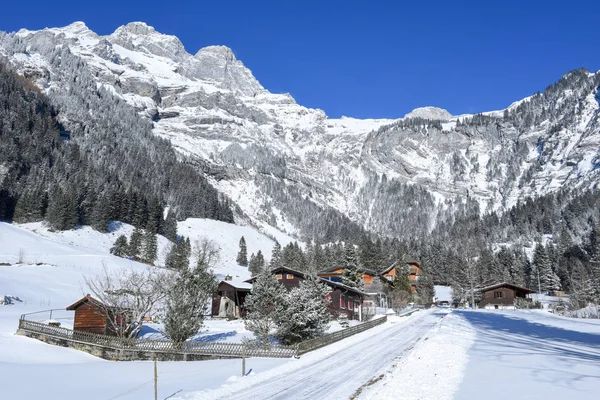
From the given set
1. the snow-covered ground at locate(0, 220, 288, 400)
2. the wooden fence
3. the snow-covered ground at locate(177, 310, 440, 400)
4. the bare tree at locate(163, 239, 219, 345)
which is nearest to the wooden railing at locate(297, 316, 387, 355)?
the wooden fence

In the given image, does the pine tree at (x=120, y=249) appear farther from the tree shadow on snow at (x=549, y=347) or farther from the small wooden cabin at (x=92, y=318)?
the tree shadow on snow at (x=549, y=347)

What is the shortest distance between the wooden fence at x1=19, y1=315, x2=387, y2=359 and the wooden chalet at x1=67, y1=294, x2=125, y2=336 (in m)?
1.53

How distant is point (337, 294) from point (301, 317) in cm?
2688

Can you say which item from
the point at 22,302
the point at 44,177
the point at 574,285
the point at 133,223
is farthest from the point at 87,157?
the point at 574,285

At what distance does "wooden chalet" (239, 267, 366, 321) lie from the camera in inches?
2242

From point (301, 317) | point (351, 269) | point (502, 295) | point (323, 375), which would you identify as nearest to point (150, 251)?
point (351, 269)

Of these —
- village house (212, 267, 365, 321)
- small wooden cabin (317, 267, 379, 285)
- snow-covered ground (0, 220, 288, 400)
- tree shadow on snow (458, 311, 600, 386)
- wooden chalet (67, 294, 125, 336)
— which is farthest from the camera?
small wooden cabin (317, 267, 379, 285)

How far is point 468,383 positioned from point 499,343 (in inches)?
522

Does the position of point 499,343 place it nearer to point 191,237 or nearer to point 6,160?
point 191,237

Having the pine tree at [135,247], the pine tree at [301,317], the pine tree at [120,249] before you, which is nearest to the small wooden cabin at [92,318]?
the pine tree at [301,317]

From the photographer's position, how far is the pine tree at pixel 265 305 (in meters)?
32.6

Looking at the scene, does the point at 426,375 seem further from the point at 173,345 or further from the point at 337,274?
the point at 337,274

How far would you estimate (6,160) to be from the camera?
412 ft

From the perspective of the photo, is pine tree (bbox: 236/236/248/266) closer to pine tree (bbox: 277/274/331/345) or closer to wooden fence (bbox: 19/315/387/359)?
wooden fence (bbox: 19/315/387/359)
